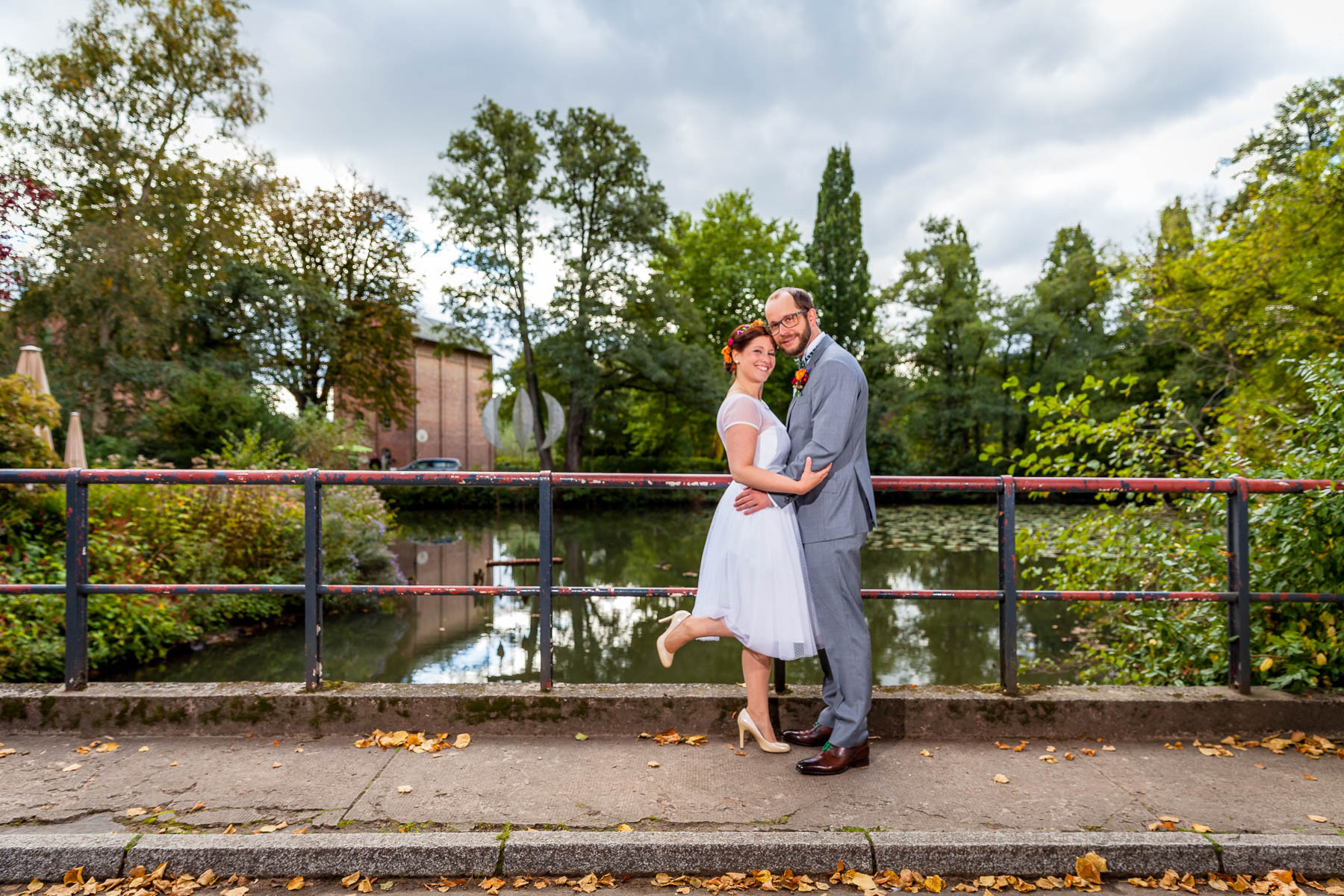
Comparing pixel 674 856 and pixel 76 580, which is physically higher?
pixel 76 580

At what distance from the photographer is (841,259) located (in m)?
35.8

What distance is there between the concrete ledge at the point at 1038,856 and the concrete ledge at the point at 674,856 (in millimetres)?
156

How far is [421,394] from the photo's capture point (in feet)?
159

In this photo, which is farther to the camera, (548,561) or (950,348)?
(950,348)

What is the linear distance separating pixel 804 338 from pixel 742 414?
1.44 ft

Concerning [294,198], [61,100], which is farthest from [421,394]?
[61,100]

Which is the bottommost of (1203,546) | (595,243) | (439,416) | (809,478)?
(1203,546)

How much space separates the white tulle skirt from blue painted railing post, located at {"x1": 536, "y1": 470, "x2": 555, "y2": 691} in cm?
84

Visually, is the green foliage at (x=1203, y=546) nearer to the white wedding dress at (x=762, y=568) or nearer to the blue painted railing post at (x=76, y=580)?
the white wedding dress at (x=762, y=568)

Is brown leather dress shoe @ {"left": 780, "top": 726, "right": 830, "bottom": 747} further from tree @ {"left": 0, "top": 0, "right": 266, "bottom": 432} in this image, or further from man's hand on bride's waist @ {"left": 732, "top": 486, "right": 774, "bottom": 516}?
tree @ {"left": 0, "top": 0, "right": 266, "bottom": 432}

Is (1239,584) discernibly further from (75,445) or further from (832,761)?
(75,445)

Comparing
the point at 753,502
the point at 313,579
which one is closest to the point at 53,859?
the point at 313,579

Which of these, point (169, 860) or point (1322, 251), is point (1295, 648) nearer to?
point (169, 860)

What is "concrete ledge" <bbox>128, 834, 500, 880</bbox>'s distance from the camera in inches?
101
